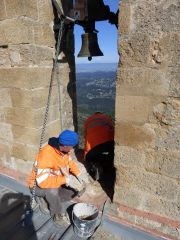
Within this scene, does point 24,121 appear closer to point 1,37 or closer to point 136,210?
point 1,37

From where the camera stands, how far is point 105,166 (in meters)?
4.04

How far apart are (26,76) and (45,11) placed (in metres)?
0.95

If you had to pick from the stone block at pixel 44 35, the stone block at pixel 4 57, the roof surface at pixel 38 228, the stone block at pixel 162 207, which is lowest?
the roof surface at pixel 38 228

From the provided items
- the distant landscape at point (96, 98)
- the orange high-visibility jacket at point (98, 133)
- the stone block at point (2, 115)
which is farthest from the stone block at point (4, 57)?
the orange high-visibility jacket at point (98, 133)

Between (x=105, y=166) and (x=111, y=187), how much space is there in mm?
440

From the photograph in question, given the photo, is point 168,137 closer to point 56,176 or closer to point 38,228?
point 56,176

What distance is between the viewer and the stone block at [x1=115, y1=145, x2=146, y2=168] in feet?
9.30

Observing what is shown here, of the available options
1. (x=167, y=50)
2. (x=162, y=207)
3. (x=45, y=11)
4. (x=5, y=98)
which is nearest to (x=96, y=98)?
(x=5, y=98)

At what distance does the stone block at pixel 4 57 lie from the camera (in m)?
3.41

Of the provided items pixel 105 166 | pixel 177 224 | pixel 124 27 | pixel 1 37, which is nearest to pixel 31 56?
pixel 1 37

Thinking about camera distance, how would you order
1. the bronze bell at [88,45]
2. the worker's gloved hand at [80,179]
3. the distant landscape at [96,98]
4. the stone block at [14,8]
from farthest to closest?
the distant landscape at [96,98], the worker's gloved hand at [80,179], the bronze bell at [88,45], the stone block at [14,8]

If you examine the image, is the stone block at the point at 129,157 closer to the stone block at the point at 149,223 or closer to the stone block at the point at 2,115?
the stone block at the point at 149,223

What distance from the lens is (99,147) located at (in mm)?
3973

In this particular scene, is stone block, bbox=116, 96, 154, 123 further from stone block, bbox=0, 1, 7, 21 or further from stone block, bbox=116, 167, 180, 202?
stone block, bbox=0, 1, 7, 21
